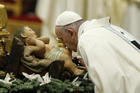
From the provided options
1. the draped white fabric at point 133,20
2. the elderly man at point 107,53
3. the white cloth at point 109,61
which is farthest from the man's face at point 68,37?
the draped white fabric at point 133,20

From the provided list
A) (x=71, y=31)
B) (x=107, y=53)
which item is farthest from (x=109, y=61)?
(x=71, y=31)

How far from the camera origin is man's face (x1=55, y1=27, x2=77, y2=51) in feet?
8.23

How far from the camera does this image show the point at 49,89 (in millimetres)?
2270

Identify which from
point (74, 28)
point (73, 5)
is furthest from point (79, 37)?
point (73, 5)

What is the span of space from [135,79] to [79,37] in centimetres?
43

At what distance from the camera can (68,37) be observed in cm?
252

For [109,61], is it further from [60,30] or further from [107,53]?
Answer: [60,30]

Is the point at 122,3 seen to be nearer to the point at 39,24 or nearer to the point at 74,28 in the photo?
the point at 39,24

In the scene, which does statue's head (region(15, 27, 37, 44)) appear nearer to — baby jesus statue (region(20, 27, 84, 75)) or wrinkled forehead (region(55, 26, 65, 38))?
baby jesus statue (region(20, 27, 84, 75))

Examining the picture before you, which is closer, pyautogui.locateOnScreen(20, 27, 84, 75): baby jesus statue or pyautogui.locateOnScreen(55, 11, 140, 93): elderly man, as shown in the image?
pyautogui.locateOnScreen(55, 11, 140, 93): elderly man

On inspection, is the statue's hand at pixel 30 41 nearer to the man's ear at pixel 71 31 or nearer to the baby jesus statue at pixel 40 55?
the baby jesus statue at pixel 40 55

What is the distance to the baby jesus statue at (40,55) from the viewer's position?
247 cm

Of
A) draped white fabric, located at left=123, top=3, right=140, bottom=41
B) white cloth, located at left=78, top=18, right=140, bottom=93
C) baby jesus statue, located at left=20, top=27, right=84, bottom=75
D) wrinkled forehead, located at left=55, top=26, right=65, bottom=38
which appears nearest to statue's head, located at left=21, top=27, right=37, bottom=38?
baby jesus statue, located at left=20, top=27, right=84, bottom=75

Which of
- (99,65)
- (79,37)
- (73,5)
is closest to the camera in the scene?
(99,65)
